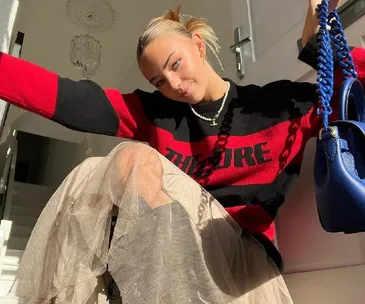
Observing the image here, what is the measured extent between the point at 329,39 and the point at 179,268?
1.34ft

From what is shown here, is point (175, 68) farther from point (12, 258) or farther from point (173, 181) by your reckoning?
point (12, 258)

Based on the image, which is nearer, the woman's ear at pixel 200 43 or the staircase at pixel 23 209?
the woman's ear at pixel 200 43

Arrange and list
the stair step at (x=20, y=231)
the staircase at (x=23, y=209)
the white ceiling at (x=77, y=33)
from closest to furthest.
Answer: the white ceiling at (x=77, y=33) < the staircase at (x=23, y=209) < the stair step at (x=20, y=231)

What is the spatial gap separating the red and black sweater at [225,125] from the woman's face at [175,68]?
0.06 m

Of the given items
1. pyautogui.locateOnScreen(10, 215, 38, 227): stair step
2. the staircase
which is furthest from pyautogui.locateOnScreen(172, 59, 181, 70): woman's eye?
pyautogui.locateOnScreen(10, 215, 38, 227): stair step

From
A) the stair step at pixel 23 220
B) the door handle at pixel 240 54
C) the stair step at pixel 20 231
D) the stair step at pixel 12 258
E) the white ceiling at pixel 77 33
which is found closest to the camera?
the door handle at pixel 240 54

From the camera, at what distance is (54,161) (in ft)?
12.1

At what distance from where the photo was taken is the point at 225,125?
875 mm

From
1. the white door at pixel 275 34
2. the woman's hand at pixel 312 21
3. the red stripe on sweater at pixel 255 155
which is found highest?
the white door at pixel 275 34

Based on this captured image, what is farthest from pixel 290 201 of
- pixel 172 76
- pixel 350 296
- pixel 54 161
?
pixel 54 161

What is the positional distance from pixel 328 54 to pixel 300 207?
380 mm

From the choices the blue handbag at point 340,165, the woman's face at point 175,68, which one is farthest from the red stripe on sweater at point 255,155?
the blue handbag at point 340,165

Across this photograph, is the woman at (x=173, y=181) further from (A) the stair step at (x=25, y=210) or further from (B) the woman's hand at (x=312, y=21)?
(A) the stair step at (x=25, y=210)

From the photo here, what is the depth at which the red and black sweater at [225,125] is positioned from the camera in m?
0.77
